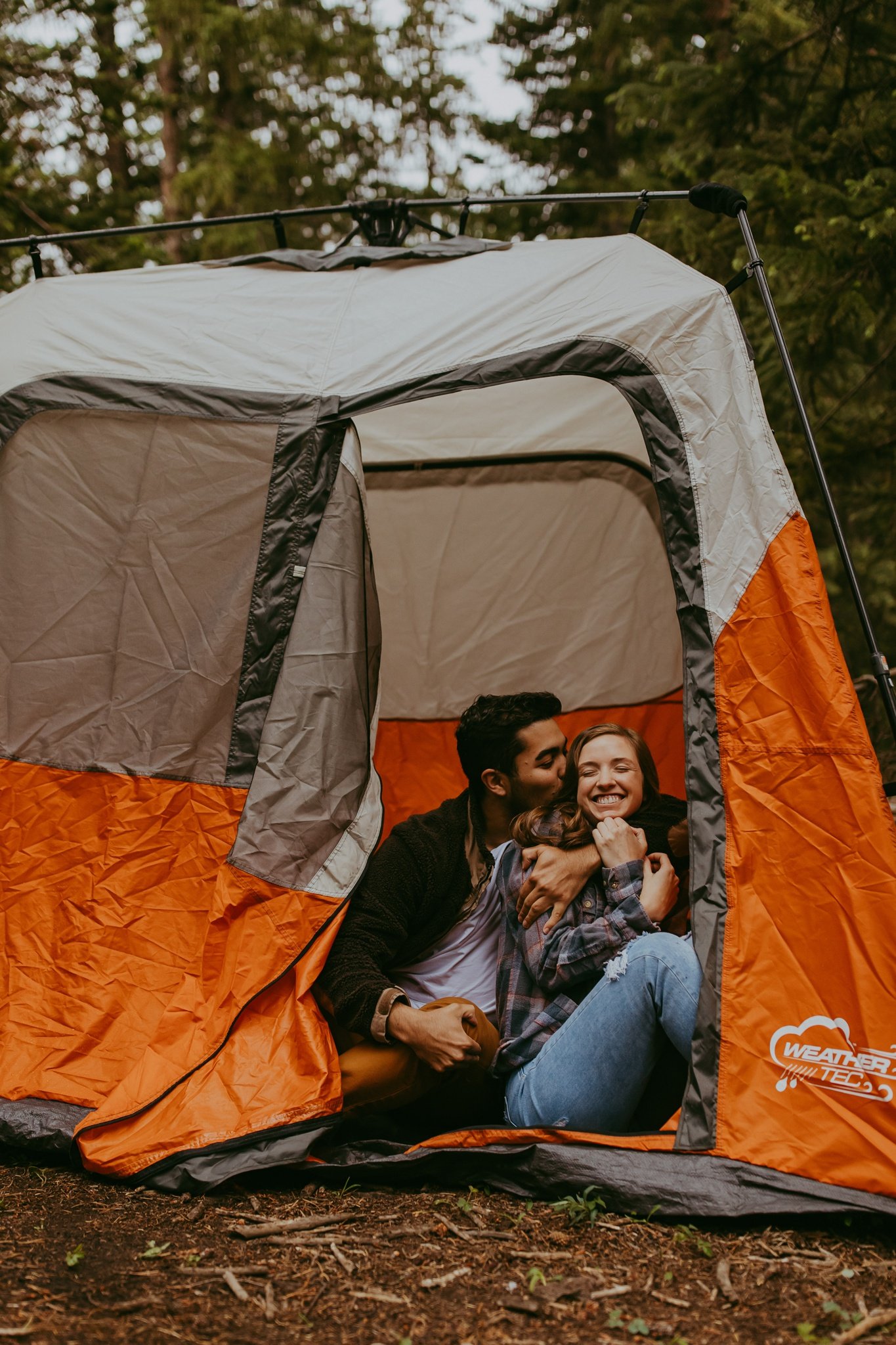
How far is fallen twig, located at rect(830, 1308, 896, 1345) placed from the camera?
166 centimetres

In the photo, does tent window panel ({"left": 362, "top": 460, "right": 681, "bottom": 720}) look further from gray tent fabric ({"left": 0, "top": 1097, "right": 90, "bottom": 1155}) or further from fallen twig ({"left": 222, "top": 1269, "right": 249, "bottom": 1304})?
fallen twig ({"left": 222, "top": 1269, "right": 249, "bottom": 1304})

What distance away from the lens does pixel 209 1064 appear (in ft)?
7.94

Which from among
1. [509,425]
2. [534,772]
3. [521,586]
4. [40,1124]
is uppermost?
[509,425]

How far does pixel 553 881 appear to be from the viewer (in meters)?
2.46

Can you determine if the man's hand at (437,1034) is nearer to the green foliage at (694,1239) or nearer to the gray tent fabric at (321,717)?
the gray tent fabric at (321,717)

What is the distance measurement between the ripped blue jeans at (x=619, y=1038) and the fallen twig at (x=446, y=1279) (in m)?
0.43

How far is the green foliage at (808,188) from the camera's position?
4238 millimetres

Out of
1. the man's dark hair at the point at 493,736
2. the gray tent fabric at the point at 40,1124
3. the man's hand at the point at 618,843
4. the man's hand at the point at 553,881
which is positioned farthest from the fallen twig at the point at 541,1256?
the man's dark hair at the point at 493,736

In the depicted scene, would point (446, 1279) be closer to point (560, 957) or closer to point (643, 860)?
point (560, 957)

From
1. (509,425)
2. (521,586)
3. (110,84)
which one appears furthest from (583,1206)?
(110,84)

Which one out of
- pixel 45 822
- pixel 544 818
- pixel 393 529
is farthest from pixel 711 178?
pixel 45 822

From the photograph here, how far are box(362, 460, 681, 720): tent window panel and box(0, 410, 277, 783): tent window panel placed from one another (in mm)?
1448

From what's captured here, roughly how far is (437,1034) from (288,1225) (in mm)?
466

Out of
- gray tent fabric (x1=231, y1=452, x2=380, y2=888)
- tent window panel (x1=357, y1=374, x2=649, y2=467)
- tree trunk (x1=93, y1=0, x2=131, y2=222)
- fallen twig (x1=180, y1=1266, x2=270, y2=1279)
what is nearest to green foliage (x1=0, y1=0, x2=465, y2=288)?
tree trunk (x1=93, y1=0, x2=131, y2=222)
